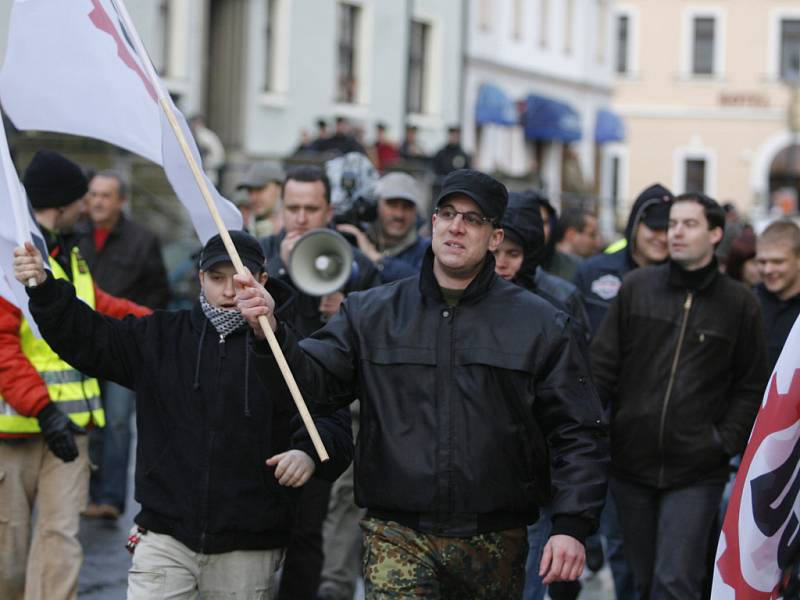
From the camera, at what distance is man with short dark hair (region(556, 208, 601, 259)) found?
11.4m

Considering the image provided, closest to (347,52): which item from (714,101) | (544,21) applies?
(544,21)

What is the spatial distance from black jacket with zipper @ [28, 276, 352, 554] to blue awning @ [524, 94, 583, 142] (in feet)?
117

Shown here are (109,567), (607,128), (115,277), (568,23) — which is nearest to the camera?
(109,567)

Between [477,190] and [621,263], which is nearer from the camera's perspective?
[477,190]

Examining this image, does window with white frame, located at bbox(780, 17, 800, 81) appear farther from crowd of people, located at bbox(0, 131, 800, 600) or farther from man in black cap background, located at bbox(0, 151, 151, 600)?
man in black cap background, located at bbox(0, 151, 151, 600)

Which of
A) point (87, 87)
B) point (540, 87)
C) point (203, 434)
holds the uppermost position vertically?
point (540, 87)

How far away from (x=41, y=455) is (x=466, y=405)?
8.26ft

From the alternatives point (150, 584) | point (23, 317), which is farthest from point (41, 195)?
point (150, 584)

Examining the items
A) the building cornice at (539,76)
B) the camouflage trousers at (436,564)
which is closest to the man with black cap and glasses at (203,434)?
the camouflage trousers at (436,564)

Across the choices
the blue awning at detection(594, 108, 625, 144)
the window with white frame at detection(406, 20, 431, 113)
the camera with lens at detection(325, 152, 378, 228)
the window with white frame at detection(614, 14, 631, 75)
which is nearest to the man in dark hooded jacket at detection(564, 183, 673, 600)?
the camera with lens at detection(325, 152, 378, 228)

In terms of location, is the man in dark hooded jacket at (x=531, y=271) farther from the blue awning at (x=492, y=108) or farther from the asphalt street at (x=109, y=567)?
the blue awning at (x=492, y=108)

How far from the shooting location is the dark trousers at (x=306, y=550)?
307 inches

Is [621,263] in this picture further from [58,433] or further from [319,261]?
[58,433]

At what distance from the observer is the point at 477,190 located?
5.47 metres
